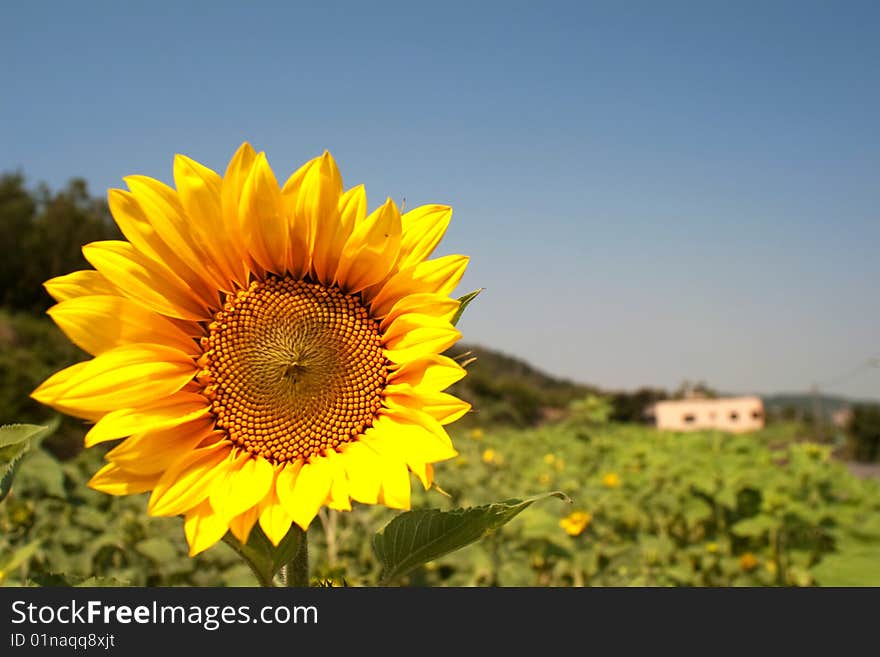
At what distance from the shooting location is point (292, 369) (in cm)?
124

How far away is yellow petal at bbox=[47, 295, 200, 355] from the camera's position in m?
1.07

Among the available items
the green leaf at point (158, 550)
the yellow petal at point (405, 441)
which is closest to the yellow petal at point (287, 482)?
the yellow petal at point (405, 441)

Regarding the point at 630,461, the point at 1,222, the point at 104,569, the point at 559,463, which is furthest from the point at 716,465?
the point at 1,222

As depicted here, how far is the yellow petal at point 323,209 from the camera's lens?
3.86 feet

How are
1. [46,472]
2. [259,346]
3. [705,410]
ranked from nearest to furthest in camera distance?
[259,346] < [46,472] < [705,410]

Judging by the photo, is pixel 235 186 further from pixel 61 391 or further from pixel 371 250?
pixel 61 391

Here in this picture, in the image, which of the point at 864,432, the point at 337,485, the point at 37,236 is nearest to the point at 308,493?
the point at 337,485

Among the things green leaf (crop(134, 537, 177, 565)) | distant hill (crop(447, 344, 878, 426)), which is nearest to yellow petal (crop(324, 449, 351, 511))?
green leaf (crop(134, 537, 177, 565))

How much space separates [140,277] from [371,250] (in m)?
0.36

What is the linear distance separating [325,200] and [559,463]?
5481 millimetres

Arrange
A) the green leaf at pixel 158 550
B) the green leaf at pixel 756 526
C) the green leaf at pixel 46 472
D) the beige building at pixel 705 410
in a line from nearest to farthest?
the green leaf at pixel 46 472 → the green leaf at pixel 158 550 → the green leaf at pixel 756 526 → the beige building at pixel 705 410

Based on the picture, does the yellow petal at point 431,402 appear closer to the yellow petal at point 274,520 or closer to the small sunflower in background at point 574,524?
the yellow petal at point 274,520

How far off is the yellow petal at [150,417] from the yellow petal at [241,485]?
4.0 inches

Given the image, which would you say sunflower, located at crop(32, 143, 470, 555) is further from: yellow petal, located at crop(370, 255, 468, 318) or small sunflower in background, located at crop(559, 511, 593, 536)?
small sunflower in background, located at crop(559, 511, 593, 536)
